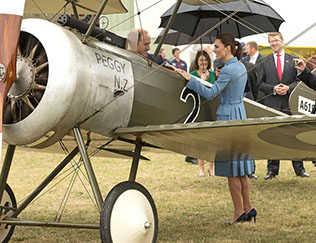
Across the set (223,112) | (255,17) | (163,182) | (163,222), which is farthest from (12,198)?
(255,17)

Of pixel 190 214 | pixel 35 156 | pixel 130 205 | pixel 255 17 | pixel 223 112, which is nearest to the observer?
pixel 130 205

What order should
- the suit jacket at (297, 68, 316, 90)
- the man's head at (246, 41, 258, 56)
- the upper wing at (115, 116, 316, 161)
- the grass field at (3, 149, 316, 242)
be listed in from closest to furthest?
the upper wing at (115, 116, 316, 161) → the grass field at (3, 149, 316, 242) → the suit jacket at (297, 68, 316, 90) → the man's head at (246, 41, 258, 56)

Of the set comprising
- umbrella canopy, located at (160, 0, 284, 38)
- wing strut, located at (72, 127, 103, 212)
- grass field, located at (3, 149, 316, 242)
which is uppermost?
umbrella canopy, located at (160, 0, 284, 38)

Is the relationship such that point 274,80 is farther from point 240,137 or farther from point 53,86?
point 53,86

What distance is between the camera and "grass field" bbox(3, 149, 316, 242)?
4.85m

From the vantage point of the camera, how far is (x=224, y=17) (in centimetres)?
809

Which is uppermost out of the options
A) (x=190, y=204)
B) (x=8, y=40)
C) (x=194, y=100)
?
(x=8, y=40)

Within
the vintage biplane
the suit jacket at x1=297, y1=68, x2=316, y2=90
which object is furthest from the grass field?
the suit jacket at x1=297, y1=68, x2=316, y2=90

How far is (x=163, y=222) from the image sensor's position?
5.57 metres

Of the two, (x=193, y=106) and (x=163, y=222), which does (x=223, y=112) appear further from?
(x=163, y=222)

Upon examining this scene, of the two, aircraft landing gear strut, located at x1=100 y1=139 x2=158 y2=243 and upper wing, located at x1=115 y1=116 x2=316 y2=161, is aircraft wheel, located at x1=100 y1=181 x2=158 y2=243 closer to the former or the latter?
aircraft landing gear strut, located at x1=100 y1=139 x2=158 y2=243

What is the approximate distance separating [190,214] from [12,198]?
2088mm

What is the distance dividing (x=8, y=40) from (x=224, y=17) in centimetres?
513

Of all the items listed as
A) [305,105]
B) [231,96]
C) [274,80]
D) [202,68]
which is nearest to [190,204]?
[202,68]
